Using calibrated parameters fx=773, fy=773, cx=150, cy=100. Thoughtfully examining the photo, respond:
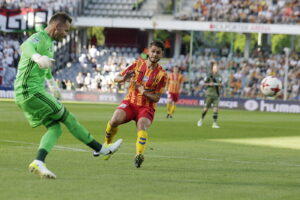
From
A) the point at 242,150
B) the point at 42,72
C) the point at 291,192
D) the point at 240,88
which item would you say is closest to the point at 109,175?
the point at 42,72

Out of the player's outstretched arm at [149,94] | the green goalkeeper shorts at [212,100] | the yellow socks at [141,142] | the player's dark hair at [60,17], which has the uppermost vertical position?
the player's dark hair at [60,17]

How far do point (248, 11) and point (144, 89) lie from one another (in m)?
42.8

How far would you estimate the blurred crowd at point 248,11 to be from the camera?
177 feet

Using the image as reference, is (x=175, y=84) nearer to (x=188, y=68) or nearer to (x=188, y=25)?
(x=188, y=68)

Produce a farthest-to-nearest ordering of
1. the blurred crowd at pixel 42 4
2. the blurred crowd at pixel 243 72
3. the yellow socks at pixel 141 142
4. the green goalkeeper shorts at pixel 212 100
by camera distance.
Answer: the blurred crowd at pixel 42 4 < the blurred crowd at pixel 243 72 < the green goalkeeper shorts at pixel 212 100 < the yellow socks at pixel 141 142

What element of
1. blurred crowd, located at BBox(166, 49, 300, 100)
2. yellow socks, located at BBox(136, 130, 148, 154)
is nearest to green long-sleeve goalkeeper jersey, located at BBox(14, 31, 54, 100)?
yellow socks, located at BBox(136, 130, 148, 154)

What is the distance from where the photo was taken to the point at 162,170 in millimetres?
11953

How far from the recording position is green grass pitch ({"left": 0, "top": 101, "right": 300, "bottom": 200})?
9.30 metres

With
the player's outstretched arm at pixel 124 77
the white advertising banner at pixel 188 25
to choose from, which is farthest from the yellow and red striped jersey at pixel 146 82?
the white advertising banner at pixel 188 25

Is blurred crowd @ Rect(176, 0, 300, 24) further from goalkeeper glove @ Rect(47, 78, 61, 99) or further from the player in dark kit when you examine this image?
goalkeeper glove @ Rect(47, 78, 61, 99)

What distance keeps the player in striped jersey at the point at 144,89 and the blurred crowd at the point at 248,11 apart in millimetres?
41424

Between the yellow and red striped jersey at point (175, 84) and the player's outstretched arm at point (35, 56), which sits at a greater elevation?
the player's outstretched arm at point (35, 56)

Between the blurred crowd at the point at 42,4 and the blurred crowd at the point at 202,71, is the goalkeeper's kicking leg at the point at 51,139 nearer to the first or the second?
the blurred crowd at the point at 202,71

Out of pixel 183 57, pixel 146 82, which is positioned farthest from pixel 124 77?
pixel 183 57
